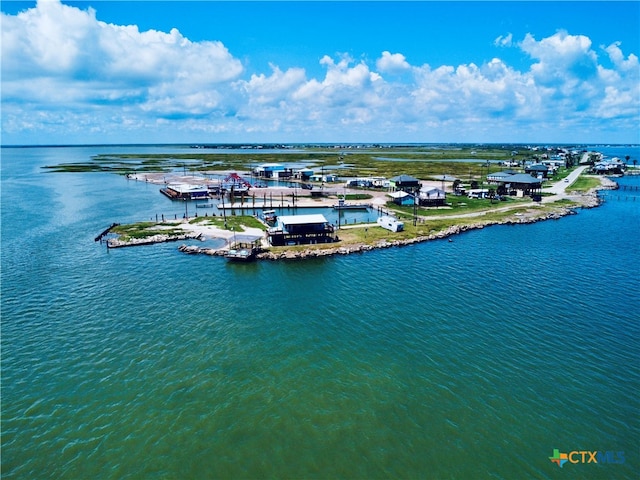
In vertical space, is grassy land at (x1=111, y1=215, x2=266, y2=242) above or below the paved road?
below

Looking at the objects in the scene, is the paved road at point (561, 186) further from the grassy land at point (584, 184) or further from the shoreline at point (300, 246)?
the shoreline at point (300, 246)

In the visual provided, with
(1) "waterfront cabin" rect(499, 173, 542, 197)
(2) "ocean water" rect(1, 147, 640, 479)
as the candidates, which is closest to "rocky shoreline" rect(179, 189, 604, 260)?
(2) "ocean water" rect(1, 147, 640, 479)

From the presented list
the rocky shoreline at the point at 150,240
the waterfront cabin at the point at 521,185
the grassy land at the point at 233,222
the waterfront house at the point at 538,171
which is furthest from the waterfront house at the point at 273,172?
the waterfront house at the point at 538,171

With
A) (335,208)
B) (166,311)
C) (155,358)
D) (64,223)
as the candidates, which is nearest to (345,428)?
(155,358)

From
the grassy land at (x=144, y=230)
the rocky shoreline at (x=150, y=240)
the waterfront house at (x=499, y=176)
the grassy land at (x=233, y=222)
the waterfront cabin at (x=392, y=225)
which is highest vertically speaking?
the waterfront house at (x=499, y=176)

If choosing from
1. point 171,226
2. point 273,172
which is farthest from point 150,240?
point 273,172

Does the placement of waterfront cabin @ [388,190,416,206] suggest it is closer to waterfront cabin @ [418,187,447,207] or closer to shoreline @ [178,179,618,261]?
waterfront cabin @ [418,187,447,207]
